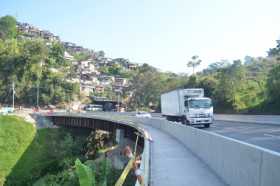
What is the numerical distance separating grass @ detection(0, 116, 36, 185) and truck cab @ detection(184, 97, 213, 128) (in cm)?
1649

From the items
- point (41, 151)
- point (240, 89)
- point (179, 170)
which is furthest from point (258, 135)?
point (240, 89)

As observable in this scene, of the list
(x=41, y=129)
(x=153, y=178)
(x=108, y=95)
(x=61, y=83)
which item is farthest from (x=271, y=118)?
(x=108, y=95)

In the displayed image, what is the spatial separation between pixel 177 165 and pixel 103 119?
4555 centimetres

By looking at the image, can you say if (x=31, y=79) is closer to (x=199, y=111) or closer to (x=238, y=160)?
(x=199, y=111)

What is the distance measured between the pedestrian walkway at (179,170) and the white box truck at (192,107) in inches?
681

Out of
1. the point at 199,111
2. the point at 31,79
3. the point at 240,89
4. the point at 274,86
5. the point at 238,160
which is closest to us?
the point at 238,160

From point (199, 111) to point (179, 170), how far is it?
24136mm

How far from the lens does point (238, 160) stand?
11.4 meters

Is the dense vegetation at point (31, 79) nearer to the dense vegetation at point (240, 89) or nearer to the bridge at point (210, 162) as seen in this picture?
the dense vegetation at point (240, 89)

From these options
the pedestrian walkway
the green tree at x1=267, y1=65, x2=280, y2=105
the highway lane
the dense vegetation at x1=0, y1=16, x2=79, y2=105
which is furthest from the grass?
the dense vegetation at x1=0, y1=16, x2=79, y2=105

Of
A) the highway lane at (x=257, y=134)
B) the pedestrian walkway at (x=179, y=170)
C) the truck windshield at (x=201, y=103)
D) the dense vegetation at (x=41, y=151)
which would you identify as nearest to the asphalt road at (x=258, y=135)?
the highway lane at (x=257, y=134)

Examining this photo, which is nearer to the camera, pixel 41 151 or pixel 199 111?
pixel 199 111

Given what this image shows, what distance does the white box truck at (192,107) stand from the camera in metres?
39.3

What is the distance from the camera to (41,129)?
232 feet
